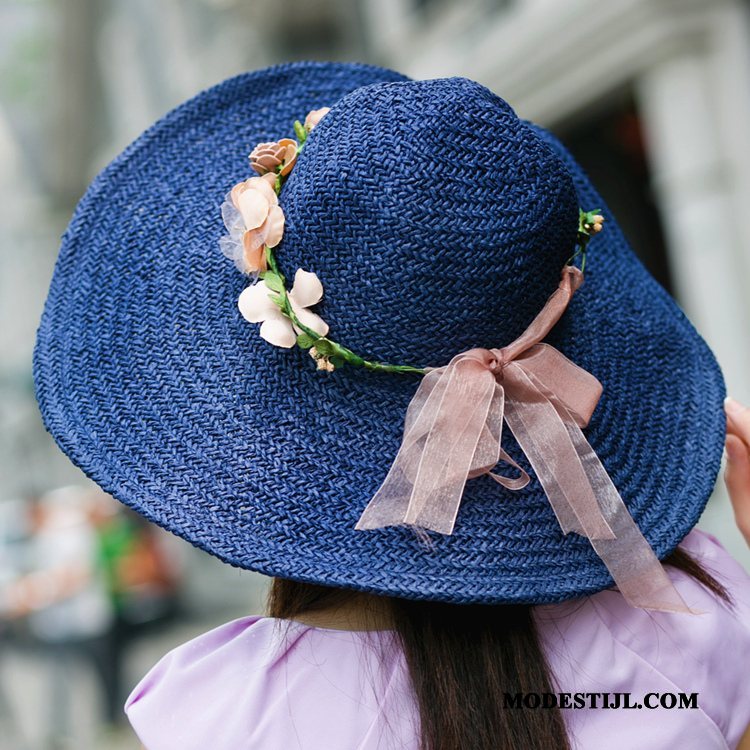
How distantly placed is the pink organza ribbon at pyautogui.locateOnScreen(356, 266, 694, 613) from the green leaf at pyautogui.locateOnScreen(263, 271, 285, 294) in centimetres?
21

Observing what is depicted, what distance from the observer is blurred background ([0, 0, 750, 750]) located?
4602 mm

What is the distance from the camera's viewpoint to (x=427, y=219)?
39.6 inches

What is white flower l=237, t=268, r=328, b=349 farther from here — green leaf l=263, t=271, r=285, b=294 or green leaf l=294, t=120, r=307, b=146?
green leaf l=294, t=120, r=307, b=146

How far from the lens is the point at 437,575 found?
3.45 feet

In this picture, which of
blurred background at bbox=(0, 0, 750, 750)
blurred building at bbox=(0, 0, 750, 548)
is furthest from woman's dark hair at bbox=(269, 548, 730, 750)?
blurred building at bbox=(0, 0, 750, 548)

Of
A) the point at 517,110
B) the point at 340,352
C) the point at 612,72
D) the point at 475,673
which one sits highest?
the point at 340,352

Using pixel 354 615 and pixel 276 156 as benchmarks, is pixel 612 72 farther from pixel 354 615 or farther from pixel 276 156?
pixel 354 615

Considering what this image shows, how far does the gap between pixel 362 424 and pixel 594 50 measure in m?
4.58

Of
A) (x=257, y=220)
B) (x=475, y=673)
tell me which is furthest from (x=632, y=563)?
(x=257, y=220)

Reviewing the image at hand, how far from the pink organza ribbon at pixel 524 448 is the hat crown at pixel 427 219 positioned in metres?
0.04

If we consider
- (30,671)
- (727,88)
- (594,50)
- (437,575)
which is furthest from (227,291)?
(30,671)

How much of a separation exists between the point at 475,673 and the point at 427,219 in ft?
1.74

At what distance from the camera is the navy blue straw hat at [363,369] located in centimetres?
103

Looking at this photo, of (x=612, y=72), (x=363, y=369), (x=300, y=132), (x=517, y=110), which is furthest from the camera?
(x=517, y=110)
